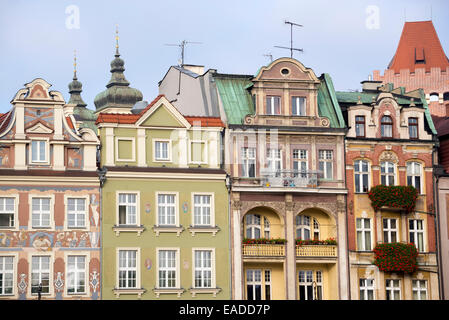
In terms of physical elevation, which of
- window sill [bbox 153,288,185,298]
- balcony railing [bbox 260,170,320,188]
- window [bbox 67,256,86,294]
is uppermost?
balcony railing [bbox 260,170,320,188]

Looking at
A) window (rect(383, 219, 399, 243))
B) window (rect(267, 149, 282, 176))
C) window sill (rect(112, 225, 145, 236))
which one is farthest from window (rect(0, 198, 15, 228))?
window (rect(383, 219, 399, 243))

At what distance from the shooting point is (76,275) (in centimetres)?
5200

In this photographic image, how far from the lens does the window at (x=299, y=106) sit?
2272 inches

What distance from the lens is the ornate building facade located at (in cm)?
5150

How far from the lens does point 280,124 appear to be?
5706cm

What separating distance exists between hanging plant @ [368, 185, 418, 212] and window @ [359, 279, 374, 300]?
425cm

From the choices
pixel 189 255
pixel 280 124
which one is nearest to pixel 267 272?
pixel 189 255

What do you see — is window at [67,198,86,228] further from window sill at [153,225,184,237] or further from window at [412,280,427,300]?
window at [412,280,427,300]

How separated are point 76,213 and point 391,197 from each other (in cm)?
1794

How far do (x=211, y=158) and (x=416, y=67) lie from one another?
5681 centimetres

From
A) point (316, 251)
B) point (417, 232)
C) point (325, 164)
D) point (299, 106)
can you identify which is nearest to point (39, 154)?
point (299, 106)

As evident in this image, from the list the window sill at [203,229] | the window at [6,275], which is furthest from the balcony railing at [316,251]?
the window at [6,275]

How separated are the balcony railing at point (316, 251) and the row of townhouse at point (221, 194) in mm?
67

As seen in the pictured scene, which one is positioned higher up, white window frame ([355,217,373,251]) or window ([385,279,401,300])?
white window frame ([355,217,373,251])
